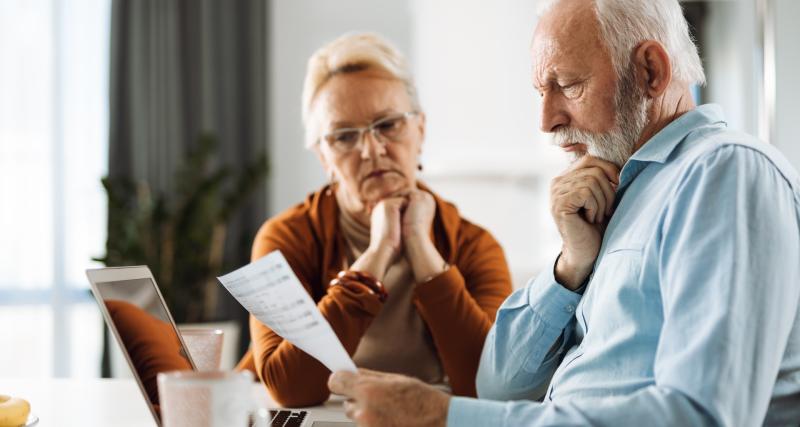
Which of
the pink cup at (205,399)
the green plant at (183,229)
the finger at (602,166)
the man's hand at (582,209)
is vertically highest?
the finger at (602,166)

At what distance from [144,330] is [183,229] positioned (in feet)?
A: 9.27

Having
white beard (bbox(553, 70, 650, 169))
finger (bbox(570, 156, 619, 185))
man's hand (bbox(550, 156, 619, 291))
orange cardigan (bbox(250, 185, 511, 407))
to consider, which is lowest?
orange cardigan (bbox(250, 185, 511, 407))

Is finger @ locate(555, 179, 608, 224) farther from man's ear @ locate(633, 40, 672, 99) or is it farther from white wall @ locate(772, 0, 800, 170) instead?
white wall @ locate(772, 0, 800, 170)

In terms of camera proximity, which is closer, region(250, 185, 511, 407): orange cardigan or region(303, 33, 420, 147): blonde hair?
region(250, 185, 511, 407): orange cardigan

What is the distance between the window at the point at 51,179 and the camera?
12.6ft

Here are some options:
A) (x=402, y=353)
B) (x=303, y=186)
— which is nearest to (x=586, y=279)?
(x=402, y=353)

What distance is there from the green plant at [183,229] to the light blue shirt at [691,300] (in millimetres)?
2847

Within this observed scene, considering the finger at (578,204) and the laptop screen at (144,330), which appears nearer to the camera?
the laptop screen at (144,330)

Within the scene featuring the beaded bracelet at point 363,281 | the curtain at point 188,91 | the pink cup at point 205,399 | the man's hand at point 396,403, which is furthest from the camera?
the curtain at point 188,91

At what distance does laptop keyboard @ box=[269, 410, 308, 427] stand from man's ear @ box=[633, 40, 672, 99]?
732 mm

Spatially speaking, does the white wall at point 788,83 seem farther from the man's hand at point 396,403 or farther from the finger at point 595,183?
the man's hand at point 396,403

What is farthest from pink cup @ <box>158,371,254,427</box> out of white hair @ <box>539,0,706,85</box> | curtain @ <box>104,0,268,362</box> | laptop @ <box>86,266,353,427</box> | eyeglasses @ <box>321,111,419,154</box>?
curtain @ <box>104,0,268,362</box>

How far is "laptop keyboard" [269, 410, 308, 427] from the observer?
3.92ft

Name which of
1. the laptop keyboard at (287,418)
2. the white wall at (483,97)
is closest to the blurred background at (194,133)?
the white wall at (483,97)
